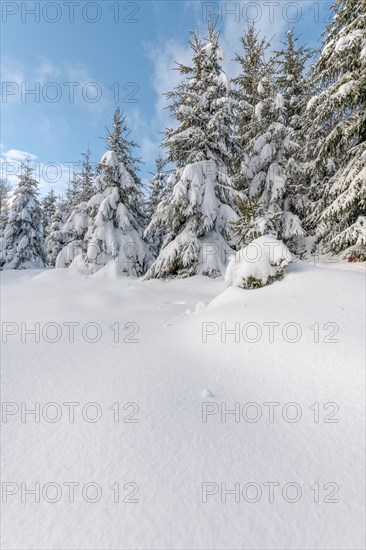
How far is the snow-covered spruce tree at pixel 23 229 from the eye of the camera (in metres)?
23.4

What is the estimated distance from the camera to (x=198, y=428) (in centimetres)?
269

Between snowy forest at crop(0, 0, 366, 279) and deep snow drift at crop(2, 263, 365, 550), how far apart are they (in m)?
3.89

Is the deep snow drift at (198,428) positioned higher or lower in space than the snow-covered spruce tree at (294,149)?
lower

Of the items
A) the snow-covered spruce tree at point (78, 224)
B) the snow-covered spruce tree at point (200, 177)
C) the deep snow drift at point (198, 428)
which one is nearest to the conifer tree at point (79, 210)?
the snow-covered spruce tree at point (78, 224)

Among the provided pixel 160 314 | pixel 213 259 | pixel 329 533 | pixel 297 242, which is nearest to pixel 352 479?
pixel 329 533

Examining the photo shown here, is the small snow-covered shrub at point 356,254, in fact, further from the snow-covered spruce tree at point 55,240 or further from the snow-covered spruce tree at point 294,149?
the snow-covered spruce tree at point 55,240

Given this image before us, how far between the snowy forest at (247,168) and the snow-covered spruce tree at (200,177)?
43 mm

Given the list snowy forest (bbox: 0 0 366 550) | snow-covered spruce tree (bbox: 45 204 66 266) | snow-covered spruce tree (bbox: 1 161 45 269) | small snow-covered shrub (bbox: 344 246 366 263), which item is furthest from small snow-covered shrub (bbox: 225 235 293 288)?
snow-covered spruce tree (bbox: 45 204 66 266)

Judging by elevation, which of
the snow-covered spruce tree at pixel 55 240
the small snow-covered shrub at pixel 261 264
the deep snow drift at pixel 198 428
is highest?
the snow-covered spruce tree at pixel 55 240

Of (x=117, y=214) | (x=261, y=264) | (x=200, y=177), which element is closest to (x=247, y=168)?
(x=200, y=177)

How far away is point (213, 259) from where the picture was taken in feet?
34.1

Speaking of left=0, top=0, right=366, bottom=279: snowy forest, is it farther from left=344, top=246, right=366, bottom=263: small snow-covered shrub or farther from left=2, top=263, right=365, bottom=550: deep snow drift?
left=2, top=263, right=365, bottom=550: deep snow drift

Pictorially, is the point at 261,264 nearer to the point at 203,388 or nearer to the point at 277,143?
the point at 203,388

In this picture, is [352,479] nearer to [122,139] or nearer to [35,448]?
[35,448]
